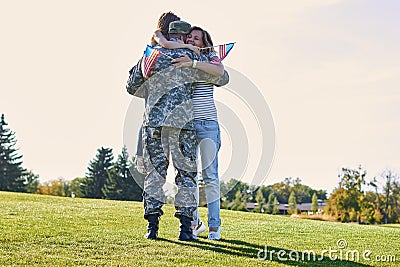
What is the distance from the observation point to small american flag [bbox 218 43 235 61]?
529cm

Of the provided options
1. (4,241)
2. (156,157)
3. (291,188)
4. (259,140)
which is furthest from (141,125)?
(291,188)

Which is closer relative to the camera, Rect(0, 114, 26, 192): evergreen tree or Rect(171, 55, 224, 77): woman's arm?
Rect(171, 55, 224, 77): woman's arm

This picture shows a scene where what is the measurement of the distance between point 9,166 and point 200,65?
47222 mm

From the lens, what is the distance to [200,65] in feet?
16.3

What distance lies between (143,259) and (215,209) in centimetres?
140

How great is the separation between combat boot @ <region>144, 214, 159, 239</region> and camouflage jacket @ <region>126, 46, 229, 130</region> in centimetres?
87

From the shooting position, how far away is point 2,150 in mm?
50375

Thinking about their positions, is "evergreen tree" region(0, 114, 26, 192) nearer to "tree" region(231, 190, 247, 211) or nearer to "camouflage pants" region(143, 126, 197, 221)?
"tree" region(231, 190, 247, 211)

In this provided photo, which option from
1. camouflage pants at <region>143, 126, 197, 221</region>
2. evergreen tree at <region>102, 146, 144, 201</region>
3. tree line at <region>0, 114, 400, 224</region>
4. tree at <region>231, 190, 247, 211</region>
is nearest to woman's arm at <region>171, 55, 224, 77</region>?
camouflage pants at <region>143, 126, 197, 221</region>

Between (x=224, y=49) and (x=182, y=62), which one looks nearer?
(x=182, y=62)

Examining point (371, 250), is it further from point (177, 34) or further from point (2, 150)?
point (2, 150)

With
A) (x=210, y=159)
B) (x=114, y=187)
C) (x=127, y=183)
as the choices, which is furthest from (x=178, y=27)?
(x=114, y=187)

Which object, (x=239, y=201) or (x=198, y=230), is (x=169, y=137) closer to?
(x=198, y=230)

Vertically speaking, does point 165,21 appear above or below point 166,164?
above
